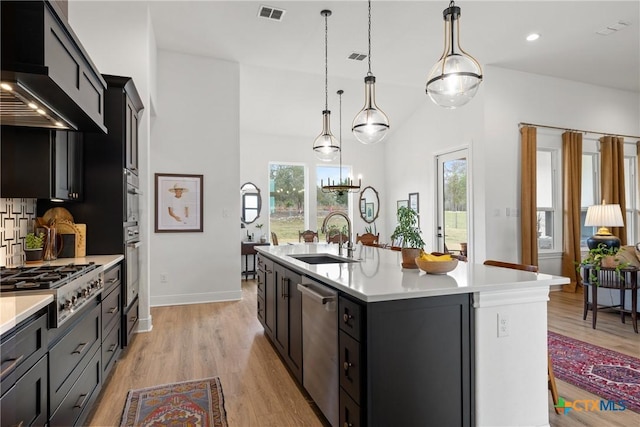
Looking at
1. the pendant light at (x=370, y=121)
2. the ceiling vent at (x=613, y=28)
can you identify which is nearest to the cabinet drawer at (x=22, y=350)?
the pendant light at (x=370, y=121)

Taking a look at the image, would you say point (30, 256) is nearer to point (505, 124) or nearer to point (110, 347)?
point (110, 347)

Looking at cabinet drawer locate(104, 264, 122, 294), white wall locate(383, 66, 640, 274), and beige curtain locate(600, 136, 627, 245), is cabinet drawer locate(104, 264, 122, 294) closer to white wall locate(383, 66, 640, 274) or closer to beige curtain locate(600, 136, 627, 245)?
white wall locate(383, 66, 640, 274)

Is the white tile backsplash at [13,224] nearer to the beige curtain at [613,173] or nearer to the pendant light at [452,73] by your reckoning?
the pendant light at [452,73]

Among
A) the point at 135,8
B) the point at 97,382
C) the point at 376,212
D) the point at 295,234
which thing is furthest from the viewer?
the point at 376,212

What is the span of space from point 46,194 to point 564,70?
6.89m

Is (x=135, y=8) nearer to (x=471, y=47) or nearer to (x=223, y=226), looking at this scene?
(x=223, y=226)

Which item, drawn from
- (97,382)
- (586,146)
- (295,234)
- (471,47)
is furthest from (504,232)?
(97,382)

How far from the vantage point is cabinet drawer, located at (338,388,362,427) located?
170 cm

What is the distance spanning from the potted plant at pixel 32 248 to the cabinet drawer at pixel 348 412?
229cm

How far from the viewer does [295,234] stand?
812 cm

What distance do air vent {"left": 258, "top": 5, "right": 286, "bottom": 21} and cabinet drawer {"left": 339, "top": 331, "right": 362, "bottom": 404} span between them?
12.2 ft

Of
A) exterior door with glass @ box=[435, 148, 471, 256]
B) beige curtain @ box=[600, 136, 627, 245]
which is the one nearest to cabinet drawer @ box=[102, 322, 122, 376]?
exterior door with glass @ box=[435, 148, 471, 256]

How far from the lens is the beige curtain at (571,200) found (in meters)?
6.09

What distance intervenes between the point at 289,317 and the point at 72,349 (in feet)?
4.39
